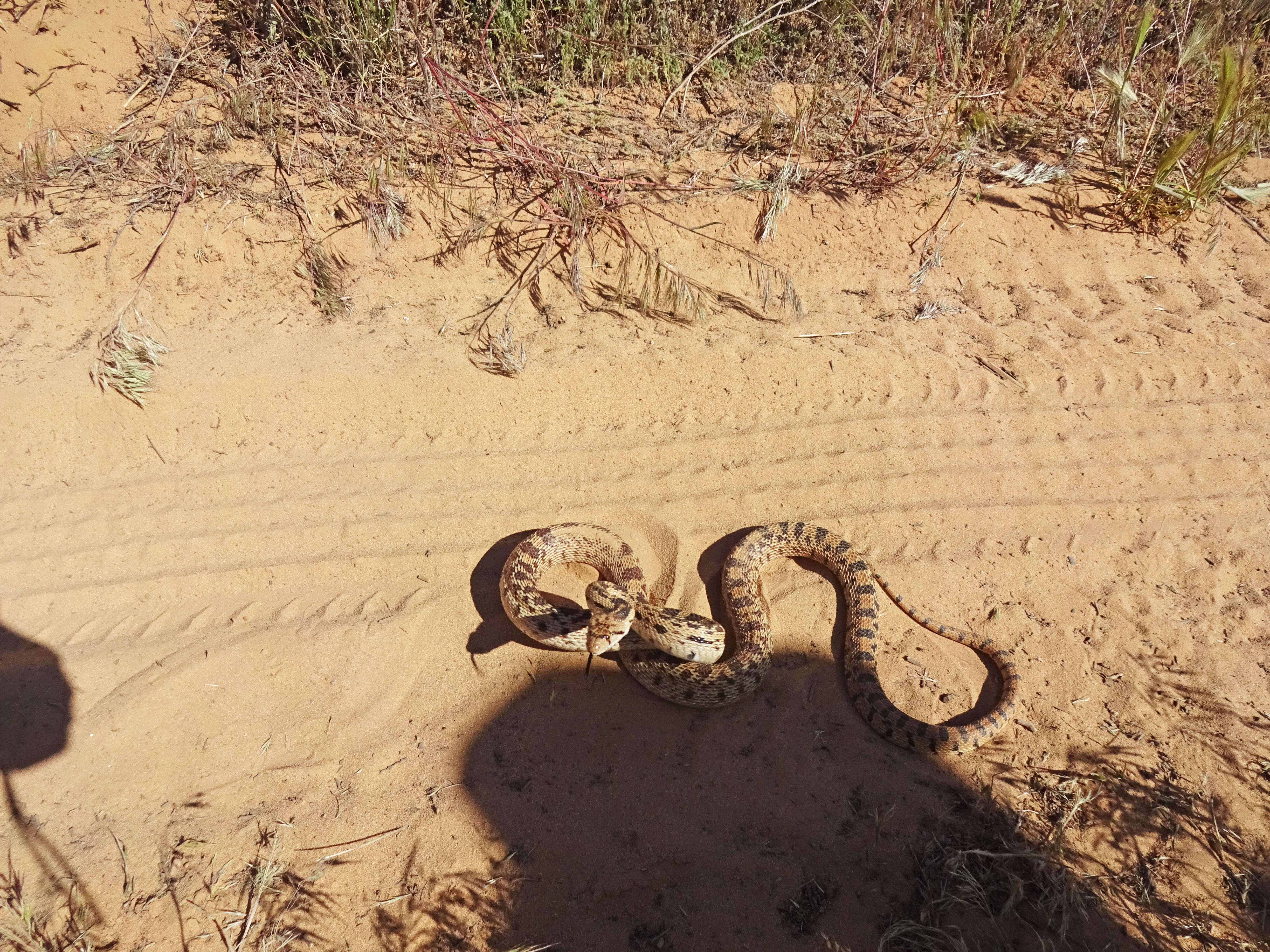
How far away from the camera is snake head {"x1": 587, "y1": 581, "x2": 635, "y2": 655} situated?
148 inches

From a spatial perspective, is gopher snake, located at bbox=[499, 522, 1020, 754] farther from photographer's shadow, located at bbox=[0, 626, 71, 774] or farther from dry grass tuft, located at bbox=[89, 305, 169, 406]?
dry grass tuft, located at bbox=[89, 305, 169, 406]

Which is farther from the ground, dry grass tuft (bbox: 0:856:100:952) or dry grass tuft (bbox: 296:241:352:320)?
dry grass tuft (bbox: 296:241:352:320)

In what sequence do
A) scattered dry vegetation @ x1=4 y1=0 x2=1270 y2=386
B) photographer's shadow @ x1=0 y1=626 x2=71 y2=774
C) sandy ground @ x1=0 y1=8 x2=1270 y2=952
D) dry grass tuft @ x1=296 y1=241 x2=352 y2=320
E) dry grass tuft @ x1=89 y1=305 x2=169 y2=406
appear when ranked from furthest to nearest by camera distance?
scattered dry vegetation @ x1=4 y1=0 x2=1270 y2=386
dry grass tuft @ x1=296 y1=241 x2=352 y2=320
dry grass tuft @ x1=89 y1=305 x2=169 y2=406
photographer's shadow @ x1=0 y1=626 x2=71 y2=774
sandy ground @ x1=0 y1=8 x2=1270 y2=952

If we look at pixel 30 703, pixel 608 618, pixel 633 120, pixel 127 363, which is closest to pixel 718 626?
pixel 608 618

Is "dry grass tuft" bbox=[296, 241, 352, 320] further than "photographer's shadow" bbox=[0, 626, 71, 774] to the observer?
Yes

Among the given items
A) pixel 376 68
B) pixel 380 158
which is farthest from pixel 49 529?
pixel 376 68

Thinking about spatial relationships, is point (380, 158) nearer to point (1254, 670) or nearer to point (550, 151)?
point (550, 151)

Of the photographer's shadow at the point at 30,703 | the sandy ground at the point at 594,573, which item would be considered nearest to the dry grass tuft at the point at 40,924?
the sandy ground at the point at 594,573

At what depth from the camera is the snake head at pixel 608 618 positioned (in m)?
3.77

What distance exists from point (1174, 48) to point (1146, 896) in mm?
8066

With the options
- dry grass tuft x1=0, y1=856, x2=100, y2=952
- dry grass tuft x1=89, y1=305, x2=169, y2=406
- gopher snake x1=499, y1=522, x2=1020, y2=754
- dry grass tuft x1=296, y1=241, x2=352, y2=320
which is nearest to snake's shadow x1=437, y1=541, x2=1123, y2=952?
gopher snake x1=499, y1=522, x2=1020, y2=754

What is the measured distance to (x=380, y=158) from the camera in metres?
5.47

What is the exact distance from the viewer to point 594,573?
4715 millimetres

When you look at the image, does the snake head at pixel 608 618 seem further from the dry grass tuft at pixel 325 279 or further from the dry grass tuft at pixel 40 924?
the dry grass tuft at pixel 325 279
